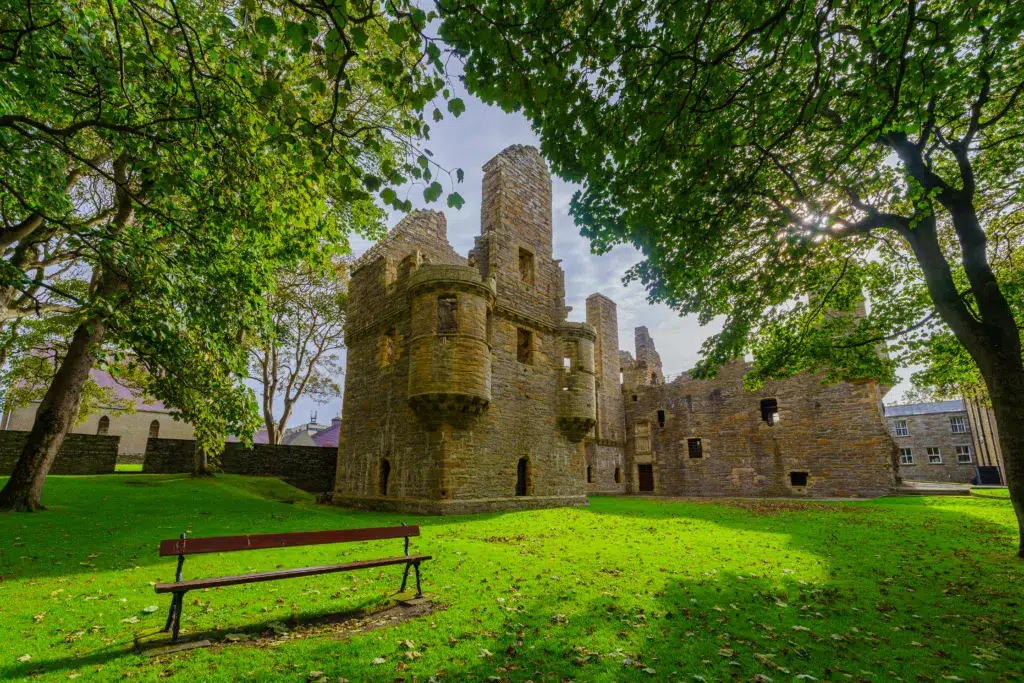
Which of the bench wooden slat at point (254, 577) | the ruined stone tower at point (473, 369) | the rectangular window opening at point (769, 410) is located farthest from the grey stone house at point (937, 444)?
the bench wooden slat at point (254, 577)

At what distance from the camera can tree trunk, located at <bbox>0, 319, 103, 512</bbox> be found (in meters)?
10.9

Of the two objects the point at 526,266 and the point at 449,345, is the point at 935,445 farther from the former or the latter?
the point at 449,345

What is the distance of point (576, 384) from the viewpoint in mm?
18594

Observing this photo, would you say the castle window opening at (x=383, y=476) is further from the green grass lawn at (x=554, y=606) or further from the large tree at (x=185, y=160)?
the large tree at (x=185, y=160)

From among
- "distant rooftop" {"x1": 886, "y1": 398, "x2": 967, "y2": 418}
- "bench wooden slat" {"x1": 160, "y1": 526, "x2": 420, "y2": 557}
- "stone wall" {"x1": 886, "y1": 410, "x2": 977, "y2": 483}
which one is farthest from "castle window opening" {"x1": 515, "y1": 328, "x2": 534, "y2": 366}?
"distant rooftop" {"x1": 886, "y1": 398, "x2": 967, "y2": 418}

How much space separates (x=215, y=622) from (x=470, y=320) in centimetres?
1087

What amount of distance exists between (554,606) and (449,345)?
9.88 metres

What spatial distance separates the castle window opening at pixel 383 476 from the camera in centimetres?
1652

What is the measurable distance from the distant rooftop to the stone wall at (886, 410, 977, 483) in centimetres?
83

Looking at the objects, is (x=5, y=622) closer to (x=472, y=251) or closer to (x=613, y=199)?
(x=613, y=199)

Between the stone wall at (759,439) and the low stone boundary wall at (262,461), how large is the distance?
20711 mm

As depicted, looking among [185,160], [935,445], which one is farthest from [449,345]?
[935,445]

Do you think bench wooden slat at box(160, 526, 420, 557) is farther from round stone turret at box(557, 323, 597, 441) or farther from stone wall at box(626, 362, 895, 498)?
stone wall at box(626, 362, 895, 498)

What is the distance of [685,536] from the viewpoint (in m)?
10.8
